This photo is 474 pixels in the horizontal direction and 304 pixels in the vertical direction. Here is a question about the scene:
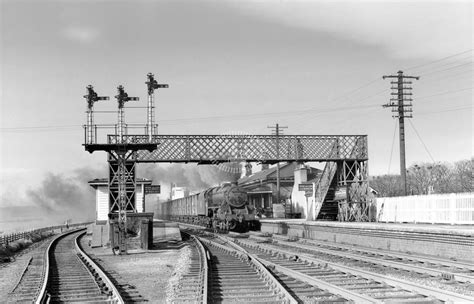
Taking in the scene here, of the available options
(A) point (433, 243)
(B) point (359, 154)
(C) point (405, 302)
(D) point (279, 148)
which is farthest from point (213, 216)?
(C) point (405, 302)

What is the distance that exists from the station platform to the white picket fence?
0.81m

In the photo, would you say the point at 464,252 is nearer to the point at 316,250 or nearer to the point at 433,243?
the point at 433,243

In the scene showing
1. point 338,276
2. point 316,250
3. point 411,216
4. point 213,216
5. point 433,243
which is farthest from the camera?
point 213,216

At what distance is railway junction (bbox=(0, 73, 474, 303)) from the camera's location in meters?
11.1

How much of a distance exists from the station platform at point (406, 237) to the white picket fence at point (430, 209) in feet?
2.65

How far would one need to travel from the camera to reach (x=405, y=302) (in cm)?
924

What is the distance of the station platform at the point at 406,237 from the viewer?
1631cm

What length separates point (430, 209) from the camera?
80.1ft

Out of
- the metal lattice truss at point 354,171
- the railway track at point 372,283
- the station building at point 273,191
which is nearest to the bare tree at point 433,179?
the station building at point 273,191

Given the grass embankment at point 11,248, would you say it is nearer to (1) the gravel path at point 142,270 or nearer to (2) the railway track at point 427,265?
(1) the gravel path at point 142,270

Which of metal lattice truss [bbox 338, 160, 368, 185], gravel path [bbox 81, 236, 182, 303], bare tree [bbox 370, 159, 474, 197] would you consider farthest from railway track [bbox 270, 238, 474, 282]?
bare tree [bbox 370, 159, 474, 197]

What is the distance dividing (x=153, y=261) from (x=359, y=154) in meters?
19.7

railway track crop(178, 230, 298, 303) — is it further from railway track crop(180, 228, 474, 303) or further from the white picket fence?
the white picket fence

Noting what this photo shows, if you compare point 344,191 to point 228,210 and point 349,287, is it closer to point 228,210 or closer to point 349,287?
point 228,210
